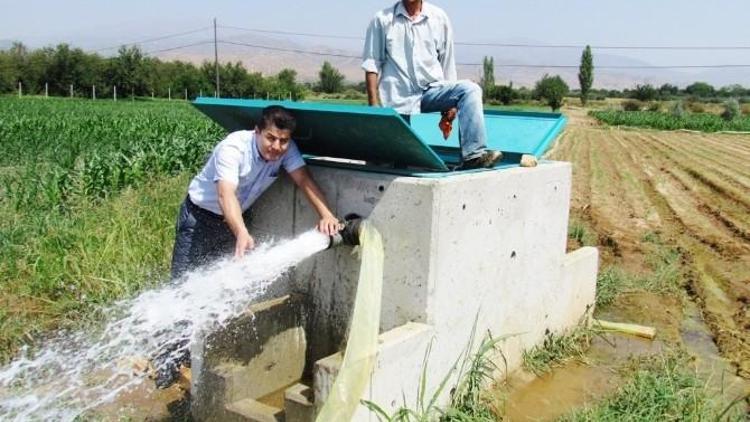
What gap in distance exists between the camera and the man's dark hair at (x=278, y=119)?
3609 millimetres

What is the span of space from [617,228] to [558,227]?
4.82 meters

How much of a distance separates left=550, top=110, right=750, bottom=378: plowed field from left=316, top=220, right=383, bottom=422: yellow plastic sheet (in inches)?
113

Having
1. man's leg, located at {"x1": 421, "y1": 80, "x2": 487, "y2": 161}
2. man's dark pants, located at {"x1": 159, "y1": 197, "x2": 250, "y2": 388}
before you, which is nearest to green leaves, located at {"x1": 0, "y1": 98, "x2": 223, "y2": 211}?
man's dark pants, located at {"x1": 159, "y1": 197, "x2": 250, "y2": 388}

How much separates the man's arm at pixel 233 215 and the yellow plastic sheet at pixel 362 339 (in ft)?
1.96

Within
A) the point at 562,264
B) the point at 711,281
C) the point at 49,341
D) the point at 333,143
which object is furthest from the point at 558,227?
the point at 49,341

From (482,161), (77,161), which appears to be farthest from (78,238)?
(77,161)

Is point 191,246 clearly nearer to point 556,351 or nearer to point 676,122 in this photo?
point 556,351

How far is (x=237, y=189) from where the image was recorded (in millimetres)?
3906

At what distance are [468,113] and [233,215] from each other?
150cm

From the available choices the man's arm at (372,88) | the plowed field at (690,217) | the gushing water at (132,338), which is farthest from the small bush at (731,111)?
the gushing water at (132,338)

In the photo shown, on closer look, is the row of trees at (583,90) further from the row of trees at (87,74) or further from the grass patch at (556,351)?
the grass patch at (556,351)

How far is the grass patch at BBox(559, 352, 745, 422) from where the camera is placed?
362 cm

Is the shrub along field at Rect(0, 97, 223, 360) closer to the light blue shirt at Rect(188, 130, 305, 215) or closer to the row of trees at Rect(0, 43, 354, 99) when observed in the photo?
the light blue shirt at Rect(188, 130, 305, 215)

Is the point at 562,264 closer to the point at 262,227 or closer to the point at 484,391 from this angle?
the point at 484,391
